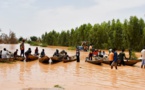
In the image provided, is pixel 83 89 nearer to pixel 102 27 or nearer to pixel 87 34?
pixel 102 27

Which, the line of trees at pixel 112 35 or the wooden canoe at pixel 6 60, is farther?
the line of trees at pixel 112 35

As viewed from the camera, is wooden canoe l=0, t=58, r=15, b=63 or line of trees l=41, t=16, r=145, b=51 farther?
line of trees l=41, t=16, r=145, b=51

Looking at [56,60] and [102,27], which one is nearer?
[56,60]

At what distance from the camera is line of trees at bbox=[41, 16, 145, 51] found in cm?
4544

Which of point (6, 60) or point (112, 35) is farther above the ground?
point (112, 35)

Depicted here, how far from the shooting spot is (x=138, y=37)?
4538 centimetres

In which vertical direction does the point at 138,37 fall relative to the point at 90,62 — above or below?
above

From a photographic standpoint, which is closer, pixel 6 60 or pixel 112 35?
pixel 6 60

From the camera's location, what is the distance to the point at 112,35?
51906 mm

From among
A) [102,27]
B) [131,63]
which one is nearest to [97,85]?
[131,63]

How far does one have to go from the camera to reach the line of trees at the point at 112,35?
45.4 meters

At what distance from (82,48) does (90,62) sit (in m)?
20.7

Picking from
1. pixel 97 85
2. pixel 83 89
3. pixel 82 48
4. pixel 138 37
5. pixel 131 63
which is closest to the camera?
pixel 83 89

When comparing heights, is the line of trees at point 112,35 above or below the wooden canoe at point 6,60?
above
